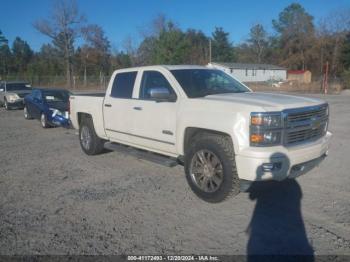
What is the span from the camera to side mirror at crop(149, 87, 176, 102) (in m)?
5.40

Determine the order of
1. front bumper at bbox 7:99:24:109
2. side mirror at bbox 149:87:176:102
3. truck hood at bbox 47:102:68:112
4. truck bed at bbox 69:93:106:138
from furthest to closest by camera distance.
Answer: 1. front bumper at bbox 7:99:24:109
2. truck hood at bbox 47:102:68:112
3. truck bed at bbox 69:93:106:138
4. side mirror at bbox 149:87:176:102

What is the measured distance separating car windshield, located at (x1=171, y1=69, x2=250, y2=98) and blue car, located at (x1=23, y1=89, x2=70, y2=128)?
7.09 meters

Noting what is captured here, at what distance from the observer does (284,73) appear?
74375mm

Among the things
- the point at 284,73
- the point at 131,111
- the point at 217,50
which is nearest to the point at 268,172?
the point at 131,111

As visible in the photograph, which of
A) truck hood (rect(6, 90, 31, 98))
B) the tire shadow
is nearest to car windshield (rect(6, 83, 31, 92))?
truck hood (rect(6, 90, 31, 98))

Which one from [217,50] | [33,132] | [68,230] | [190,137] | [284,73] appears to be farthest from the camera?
[217,50]

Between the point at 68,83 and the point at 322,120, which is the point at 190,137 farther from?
the point at 68,83

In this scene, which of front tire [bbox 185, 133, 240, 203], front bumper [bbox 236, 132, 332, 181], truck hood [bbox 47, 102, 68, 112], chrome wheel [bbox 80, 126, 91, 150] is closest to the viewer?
front bumper [bbox 236, 132, 332, 181]

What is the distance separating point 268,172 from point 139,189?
7.24ft

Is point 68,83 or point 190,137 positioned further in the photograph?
point 68,83

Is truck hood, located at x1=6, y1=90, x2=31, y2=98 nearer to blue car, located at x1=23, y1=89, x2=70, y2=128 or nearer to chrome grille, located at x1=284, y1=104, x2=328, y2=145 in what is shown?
blue car, located at x1=23, y1=89, x2=70, y2=128

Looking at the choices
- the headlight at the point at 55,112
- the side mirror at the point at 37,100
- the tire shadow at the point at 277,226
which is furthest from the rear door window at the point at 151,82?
the side mirror at the point at 37,100

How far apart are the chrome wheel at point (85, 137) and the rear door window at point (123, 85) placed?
1441 mm

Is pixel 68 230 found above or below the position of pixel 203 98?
below
